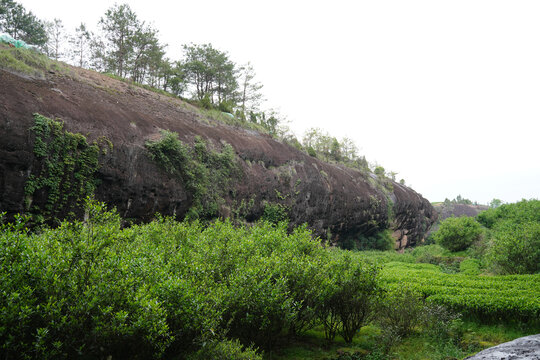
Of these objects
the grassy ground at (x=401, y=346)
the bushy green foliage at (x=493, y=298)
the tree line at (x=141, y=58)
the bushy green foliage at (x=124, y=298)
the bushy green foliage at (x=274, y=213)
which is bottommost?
the grassy ground at (x=401, y=346)

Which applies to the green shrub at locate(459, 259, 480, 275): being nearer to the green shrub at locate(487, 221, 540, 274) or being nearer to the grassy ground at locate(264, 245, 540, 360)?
the green shrub at locate(487, 221, 540, 274)

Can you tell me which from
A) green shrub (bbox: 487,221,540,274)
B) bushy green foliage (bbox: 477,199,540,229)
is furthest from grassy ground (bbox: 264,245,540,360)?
bushy green foliage (bbox: 477,199,540,229)

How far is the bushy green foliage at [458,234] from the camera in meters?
30.0

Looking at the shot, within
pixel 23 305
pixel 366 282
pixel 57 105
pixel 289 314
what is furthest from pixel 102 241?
pixel 57 105

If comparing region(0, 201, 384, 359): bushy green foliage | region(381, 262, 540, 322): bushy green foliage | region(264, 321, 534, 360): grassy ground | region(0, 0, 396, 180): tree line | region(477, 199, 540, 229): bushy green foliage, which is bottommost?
region(264, 321, 534, 360): grassy ground

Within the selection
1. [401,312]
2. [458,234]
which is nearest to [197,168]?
[401,312]

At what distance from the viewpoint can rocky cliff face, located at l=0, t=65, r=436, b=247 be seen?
10453mm

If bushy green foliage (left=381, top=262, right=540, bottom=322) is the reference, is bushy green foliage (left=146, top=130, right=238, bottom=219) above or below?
above

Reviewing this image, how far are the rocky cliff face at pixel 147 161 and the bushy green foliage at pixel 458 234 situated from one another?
23.2 feet

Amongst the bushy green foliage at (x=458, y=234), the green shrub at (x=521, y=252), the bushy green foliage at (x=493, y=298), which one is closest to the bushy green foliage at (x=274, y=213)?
the bushy green foliage at (x=493, y=298)

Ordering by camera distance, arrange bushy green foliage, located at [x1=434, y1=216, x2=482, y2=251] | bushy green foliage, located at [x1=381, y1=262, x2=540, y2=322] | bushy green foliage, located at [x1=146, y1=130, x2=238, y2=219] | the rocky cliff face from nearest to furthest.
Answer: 1. bushy green foliage, located at [x1=381, y1=262, x2=540, y2=322]
2. the rocky cliff face
3. bushy green foliage, located at [x1=146, y1=130, x2=238, y2=219]
4. bushy green foliage, located at [x1=434, y1=216, x2=482, y2=251]

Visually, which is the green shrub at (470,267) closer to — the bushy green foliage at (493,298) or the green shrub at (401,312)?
the bushy green foliage at (493,298)

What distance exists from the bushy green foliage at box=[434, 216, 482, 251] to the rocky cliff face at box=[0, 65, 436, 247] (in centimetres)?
708

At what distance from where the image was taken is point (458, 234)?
99.1ft
